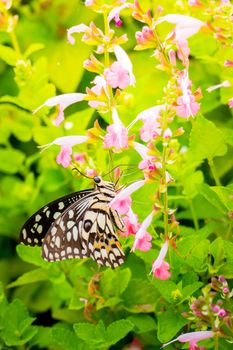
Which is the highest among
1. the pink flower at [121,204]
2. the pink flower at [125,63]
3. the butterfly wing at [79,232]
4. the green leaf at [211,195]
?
the pink flower at [125,63]

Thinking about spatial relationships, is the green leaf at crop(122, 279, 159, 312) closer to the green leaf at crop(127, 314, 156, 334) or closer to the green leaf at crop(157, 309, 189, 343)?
the green leaf at crop(127, 314, 156, 334)

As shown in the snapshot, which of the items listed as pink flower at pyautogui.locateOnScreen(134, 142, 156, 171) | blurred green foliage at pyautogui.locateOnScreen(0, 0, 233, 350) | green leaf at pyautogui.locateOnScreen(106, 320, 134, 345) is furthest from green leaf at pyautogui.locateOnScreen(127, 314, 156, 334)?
pink flower at pyautogui.locateOnScreen(134, 142, 156, 171)

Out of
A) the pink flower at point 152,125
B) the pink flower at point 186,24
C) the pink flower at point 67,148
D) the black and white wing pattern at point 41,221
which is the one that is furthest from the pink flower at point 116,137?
the black and white wing pattern at point 41,221

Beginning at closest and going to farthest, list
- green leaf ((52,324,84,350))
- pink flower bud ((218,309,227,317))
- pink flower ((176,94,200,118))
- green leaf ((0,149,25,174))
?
pink flower ((176,94,200,118))
pink flower bud ((218,309,227,317))
green leaf ((52,324,84,350))
green leaf ((0,149,25,174))

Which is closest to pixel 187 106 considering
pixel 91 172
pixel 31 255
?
pixel 91 172

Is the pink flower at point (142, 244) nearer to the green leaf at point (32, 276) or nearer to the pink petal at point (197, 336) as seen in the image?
the pink petal at point (197, 336)

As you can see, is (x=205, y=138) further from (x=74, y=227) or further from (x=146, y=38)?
(x=74, y=227)

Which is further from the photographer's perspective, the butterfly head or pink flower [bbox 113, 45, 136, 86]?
the butterfly head
